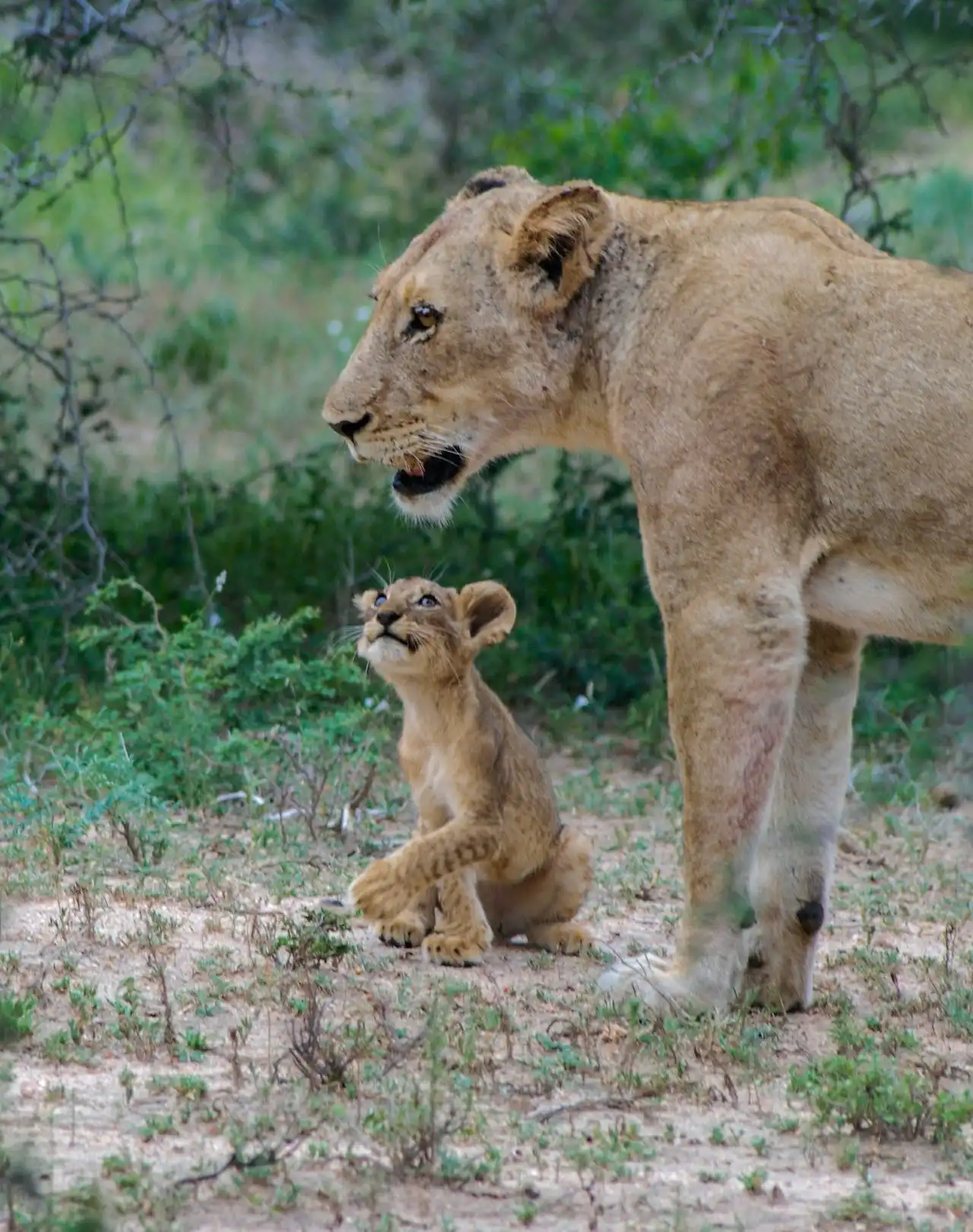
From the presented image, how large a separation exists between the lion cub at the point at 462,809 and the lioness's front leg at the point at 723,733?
0.62 meters

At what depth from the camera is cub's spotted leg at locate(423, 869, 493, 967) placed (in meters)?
5.00

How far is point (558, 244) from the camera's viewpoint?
15.8ft

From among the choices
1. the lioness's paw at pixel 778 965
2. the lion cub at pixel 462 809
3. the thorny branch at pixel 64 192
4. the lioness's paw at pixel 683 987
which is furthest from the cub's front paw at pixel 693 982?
the thorny branch at pixel 64 192

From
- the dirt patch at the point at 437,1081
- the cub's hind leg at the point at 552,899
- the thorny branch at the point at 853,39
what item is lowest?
the dirt patch at the point at 437,1081

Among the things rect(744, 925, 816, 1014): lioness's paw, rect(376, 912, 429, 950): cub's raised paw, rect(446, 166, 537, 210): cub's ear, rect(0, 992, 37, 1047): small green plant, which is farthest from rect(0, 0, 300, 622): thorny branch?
rect(744, 925, 816, 1014): lioness's paw

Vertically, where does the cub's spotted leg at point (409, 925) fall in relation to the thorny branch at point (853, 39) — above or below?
below

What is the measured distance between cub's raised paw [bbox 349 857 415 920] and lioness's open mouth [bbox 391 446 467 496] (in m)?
0.90

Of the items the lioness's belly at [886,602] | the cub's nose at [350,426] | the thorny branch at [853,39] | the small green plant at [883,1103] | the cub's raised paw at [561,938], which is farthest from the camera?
the thorny branch at [853,39]

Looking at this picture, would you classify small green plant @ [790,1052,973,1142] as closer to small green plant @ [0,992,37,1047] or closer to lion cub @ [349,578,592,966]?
lion cub @ [349,578,592,966]

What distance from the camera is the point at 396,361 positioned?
4.91 meters

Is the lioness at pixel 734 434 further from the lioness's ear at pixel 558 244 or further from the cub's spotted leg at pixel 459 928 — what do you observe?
the cub's spotted leg at pixel 459 928

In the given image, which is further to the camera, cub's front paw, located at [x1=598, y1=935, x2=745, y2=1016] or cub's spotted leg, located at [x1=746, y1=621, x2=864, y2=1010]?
cub's spotted leg, located at [x1=746, y1=621, x2=864, y2=1010]

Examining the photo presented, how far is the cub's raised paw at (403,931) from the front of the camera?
5.10 meters

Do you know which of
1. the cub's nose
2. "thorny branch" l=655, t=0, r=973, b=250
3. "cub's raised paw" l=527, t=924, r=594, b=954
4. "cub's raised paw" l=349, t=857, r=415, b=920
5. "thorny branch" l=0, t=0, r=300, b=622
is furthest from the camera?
"thorny branch" l=655, t=0, r=973, b=250
